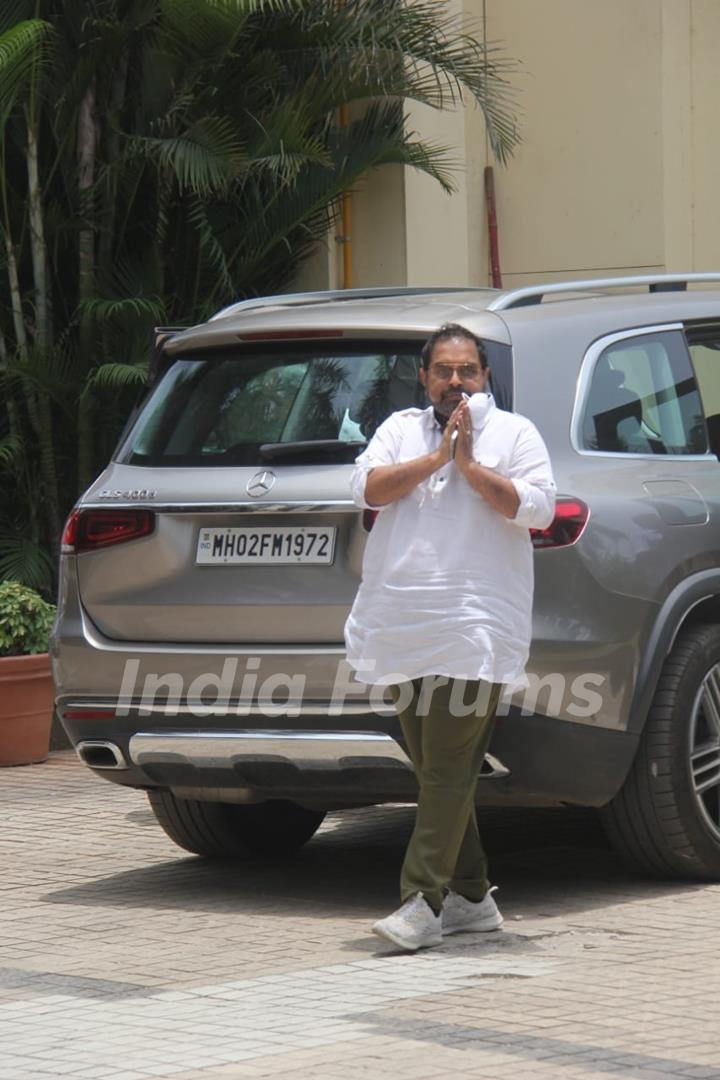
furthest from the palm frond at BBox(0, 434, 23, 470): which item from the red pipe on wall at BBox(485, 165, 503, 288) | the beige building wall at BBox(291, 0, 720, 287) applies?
the red pipe on wall at BBox(485, 165, 503, 288)

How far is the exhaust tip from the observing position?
690 cm

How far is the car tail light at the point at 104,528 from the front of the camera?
6.91 meters

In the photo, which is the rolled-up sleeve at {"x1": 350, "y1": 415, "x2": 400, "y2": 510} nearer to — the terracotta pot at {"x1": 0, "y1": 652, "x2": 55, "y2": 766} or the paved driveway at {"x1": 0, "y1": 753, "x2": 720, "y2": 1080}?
the paved driveway at {"x1": 0, "y1": 753, "x2": 720, "y2": 1080}

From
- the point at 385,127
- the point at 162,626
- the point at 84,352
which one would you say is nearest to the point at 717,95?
the point at 385,127

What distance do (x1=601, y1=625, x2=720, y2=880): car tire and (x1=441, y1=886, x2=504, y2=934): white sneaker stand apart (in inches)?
23.7

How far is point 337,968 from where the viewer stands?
603cm

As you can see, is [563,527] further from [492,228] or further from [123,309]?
[492,228]

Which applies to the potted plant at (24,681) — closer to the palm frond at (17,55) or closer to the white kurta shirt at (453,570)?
the palm frond at (17,55)

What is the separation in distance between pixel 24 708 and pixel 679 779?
177 inches

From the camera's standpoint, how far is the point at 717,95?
14.6 meters

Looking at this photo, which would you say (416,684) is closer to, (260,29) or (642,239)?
(260,29)

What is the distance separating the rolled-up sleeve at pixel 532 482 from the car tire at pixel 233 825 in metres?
1.86

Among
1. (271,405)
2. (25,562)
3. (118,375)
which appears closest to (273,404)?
(271,405)

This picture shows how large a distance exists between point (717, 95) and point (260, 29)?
3.28 m
